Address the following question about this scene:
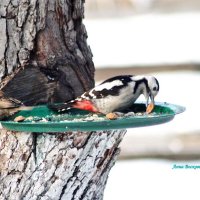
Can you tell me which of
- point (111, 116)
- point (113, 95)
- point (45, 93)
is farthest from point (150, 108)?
point (45, 93)

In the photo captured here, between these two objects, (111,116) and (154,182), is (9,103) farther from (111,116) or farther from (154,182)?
(154,182)

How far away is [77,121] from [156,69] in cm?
200

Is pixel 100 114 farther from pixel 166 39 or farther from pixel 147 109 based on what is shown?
pixel 166 39

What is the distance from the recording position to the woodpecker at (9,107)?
9.19ft

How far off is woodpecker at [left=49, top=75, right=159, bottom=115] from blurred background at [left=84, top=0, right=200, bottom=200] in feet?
5.22

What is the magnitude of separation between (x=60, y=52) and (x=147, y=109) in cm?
37

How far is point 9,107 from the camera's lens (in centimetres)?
280

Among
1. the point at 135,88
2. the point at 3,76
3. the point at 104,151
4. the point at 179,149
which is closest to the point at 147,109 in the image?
the point at 135,88

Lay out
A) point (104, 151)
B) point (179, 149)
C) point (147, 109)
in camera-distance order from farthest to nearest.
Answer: point (179, 149), point (104, 151), point (147, 109)

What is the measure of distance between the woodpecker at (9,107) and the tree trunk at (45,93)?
8cm

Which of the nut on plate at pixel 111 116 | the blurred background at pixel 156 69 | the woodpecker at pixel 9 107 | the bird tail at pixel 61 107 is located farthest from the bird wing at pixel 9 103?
the blurred background at pixel 156 69

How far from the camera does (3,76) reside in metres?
2.93

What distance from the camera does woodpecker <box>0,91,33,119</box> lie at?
2801mm

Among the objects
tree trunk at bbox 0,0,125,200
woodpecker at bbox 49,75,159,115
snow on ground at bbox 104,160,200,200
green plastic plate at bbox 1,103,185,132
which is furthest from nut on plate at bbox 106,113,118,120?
snow on ground at bbox 104,160,200,200
